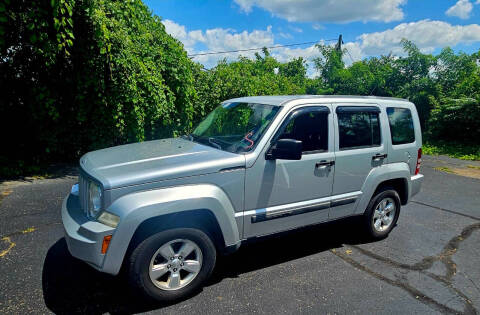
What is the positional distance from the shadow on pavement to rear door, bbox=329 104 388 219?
41 centimetres

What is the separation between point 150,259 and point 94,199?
73 centimetres

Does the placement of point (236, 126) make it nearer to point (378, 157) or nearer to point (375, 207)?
point (378, 157)

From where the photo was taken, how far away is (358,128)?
13.8ft

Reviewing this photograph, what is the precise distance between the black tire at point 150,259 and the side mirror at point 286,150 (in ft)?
3.47

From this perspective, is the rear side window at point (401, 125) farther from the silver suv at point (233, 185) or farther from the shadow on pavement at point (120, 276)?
the shadow on pavement at point (120, 276)

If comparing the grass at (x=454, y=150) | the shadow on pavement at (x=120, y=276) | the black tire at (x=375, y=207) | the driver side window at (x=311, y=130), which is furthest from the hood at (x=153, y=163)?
the grass at (x=454, y=150)

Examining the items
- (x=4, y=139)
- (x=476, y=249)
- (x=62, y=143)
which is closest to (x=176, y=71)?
(x=62, y=143)

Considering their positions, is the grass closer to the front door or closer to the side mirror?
the front door

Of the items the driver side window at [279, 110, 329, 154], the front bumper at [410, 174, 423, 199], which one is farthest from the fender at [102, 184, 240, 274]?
the front bumper at [410, 174, 423, 199]

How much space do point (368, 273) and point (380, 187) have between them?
50.8 inches

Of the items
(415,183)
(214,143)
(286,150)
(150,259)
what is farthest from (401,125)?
(150,259)

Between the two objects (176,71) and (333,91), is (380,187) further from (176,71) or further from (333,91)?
(333,91)

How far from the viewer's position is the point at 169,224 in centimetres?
297

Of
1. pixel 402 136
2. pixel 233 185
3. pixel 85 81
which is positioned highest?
pixel 85 81
